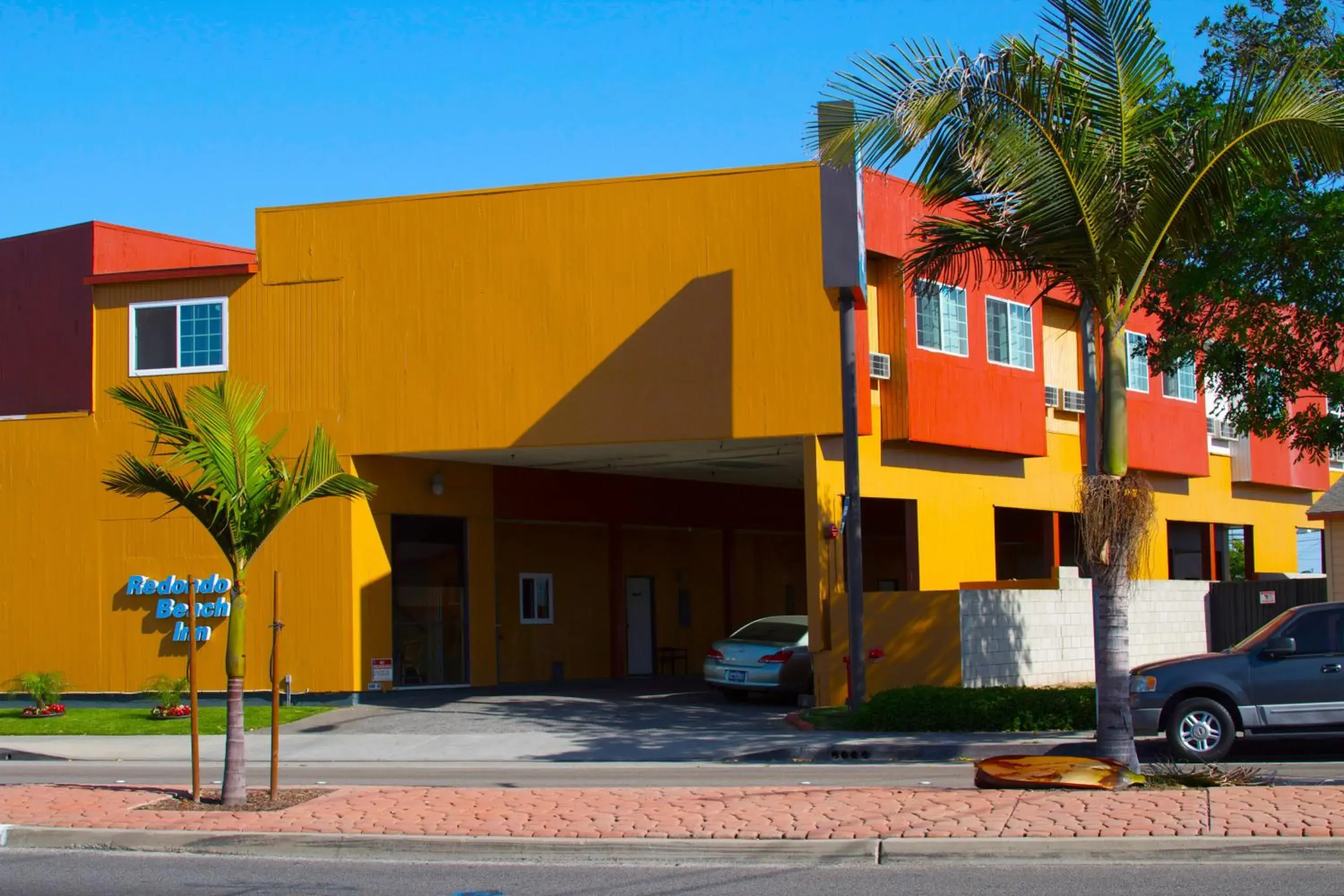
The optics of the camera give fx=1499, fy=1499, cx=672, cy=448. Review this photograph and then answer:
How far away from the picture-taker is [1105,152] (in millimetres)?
13609

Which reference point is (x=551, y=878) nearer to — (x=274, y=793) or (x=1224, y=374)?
(x=274, y=793)

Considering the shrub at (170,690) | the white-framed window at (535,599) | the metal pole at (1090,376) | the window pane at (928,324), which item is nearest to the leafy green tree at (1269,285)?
the metal pole at (1090,376)

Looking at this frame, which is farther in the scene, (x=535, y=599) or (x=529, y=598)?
(x=535, y=599)

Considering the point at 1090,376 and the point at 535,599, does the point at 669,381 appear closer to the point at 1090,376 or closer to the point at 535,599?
the point at 1090,376

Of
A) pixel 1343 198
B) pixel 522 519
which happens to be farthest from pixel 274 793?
pixel 522 519

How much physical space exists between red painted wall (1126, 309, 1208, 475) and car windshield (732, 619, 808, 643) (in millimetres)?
8831

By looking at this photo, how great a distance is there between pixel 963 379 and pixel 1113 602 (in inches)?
464

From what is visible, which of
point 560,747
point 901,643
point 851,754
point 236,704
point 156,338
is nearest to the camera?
point 236,704

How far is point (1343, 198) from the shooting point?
682 inches

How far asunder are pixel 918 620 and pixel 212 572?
38.1 ft

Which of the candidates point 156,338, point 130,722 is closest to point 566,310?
point 156,338

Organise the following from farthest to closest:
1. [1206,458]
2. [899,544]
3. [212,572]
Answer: [899,544] → [1206,458] → [212,572]

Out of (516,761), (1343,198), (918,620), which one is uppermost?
(1343,198)

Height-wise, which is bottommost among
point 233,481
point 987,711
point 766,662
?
point 987,711
